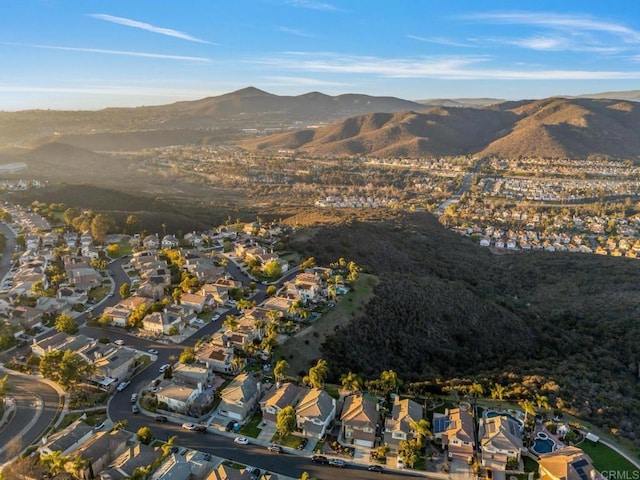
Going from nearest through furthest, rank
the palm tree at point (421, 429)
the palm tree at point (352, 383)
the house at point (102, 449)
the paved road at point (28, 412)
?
the house at point (102, 449)
the palm tree at point (421, 429)
the paved road at point (28, 412)
the palm tree at point (352, 383)

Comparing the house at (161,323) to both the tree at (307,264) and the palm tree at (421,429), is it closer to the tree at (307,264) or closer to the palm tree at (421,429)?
the tree at (307,264)

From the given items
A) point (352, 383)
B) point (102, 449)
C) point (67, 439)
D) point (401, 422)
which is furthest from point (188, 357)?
point (401, 422)

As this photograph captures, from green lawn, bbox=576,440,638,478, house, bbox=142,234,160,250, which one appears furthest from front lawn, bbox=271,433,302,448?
house, bbox=142,234,160,250

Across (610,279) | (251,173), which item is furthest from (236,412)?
(251,173)

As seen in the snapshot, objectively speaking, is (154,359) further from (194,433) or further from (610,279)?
(610,279)

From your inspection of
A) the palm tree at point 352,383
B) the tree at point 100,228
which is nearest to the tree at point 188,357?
the palm tree at point 352,383

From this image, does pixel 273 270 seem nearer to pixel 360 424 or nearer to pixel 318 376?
pixel 318 376

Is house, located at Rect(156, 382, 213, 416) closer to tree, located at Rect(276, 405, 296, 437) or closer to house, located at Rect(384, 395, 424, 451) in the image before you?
tree, located at Rect(276, 405, 296, 437)
